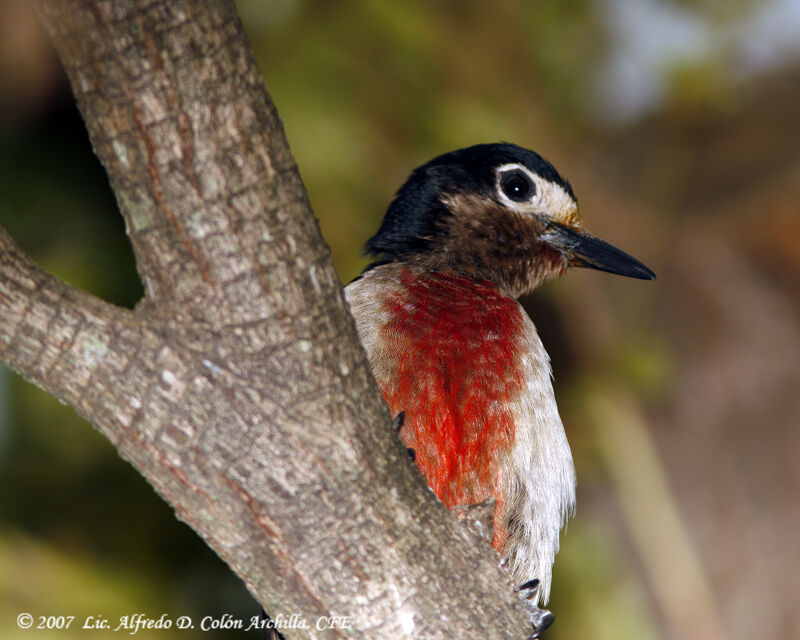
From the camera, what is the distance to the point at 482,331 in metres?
2.88

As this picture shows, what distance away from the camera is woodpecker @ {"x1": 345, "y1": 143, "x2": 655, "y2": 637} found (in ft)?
9.00

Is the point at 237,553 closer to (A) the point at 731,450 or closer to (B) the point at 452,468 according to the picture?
(B) the point at 452,468

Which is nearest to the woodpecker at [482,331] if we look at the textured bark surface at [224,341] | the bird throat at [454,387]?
the bird throat at [454,387]

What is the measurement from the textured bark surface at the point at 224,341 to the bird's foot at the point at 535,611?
595 mm

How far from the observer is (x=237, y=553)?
1.82 meters

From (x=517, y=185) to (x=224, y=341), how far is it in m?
1.96

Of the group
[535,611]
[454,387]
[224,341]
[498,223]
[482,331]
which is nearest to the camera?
[224,341]

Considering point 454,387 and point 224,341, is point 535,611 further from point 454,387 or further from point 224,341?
point 224,341

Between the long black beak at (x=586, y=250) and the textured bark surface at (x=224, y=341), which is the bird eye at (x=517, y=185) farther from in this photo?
the textured bark surface at (x=224, y=341)

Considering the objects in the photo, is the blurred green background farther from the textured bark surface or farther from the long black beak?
the textured bark surface

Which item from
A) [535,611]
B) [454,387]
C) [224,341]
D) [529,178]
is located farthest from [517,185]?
[224,341]

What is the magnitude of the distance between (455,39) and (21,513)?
344cm

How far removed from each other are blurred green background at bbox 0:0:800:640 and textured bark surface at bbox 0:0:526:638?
2566 millimetres

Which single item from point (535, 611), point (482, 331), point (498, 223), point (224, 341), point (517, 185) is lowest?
point (535, 611)
